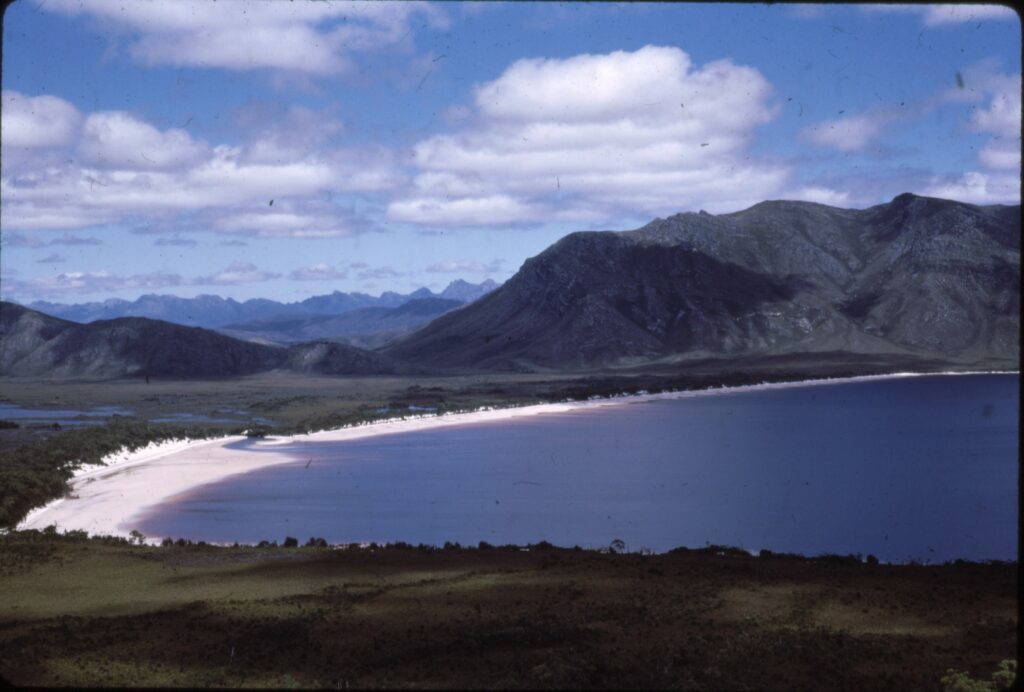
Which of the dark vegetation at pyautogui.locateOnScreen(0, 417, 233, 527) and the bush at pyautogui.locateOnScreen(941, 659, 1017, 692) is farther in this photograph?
the dark vegetation at pyautogui.locateOnScreen(0, 417, 233, 527)

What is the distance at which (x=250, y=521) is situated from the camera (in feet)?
152

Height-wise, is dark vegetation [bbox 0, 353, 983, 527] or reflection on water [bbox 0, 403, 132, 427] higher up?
reflection on water [bbox 0, 403, 132, 427]

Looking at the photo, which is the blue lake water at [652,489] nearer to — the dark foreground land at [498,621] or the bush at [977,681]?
the dark foreground land at [498,621]

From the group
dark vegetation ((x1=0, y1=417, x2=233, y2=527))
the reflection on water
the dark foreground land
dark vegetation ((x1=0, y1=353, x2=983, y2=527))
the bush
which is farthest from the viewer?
the reflection on water

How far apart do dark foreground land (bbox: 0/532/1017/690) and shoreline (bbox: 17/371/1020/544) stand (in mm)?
11323

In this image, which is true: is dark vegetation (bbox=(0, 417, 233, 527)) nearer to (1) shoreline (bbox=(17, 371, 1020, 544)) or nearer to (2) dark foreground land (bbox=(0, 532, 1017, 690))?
(1) shoreline (bbox=(17, 371, 1020, 544))

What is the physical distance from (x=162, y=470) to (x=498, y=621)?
1714 inches

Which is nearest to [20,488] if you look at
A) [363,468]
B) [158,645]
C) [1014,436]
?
[363,468]

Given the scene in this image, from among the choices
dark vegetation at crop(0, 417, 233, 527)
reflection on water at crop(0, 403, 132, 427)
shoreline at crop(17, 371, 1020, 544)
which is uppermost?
reflection on water at crop(0, 403, 132, 427)

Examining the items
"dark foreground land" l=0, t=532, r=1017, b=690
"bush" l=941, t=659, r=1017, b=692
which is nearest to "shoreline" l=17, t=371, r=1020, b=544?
"dark foreground land" l=0, t=532, r=1017, b=690

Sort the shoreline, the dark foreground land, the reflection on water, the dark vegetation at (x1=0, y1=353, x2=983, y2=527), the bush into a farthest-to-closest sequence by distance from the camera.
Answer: the reflection on water < the dark vegetation at (x1=0, y1=353, x2=983, y2=527) < the shoreline < the dark foreground land < the bush

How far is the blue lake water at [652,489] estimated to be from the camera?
43.6 meters

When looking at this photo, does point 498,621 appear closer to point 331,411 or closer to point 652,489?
point 652,489

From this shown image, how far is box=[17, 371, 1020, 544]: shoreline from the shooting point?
148 ft
